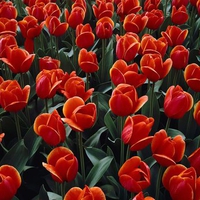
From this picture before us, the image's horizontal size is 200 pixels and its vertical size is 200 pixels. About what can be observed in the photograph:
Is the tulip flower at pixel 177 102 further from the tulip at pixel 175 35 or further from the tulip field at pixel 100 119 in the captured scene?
the tulip at pixel 175 35

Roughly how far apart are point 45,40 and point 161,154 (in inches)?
42.9

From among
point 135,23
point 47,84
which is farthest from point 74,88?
point 135,23

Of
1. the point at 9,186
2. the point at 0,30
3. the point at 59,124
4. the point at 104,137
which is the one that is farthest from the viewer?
the point at 0,30

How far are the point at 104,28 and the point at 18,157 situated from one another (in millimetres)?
600

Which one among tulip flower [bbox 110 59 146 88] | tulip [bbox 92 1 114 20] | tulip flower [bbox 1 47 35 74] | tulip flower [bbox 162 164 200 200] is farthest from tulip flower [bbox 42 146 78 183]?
tulip [bbox 92 1 114 20]

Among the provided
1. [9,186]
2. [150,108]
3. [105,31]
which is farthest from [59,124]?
[105,31]

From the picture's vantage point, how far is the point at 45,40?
1.83 metres

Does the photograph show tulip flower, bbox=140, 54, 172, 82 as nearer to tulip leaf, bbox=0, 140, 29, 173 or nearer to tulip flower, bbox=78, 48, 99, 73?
tulip flower, bbox=78, 48, 99, 73

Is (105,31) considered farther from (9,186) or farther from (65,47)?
(9,186)

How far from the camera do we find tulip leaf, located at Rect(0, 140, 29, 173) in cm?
112

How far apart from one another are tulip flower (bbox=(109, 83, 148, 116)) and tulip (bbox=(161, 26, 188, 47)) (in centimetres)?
50

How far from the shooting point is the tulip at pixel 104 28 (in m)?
1.48

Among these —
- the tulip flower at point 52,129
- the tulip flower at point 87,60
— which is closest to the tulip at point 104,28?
the tulip flower at point 87,60

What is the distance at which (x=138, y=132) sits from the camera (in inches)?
35.7
